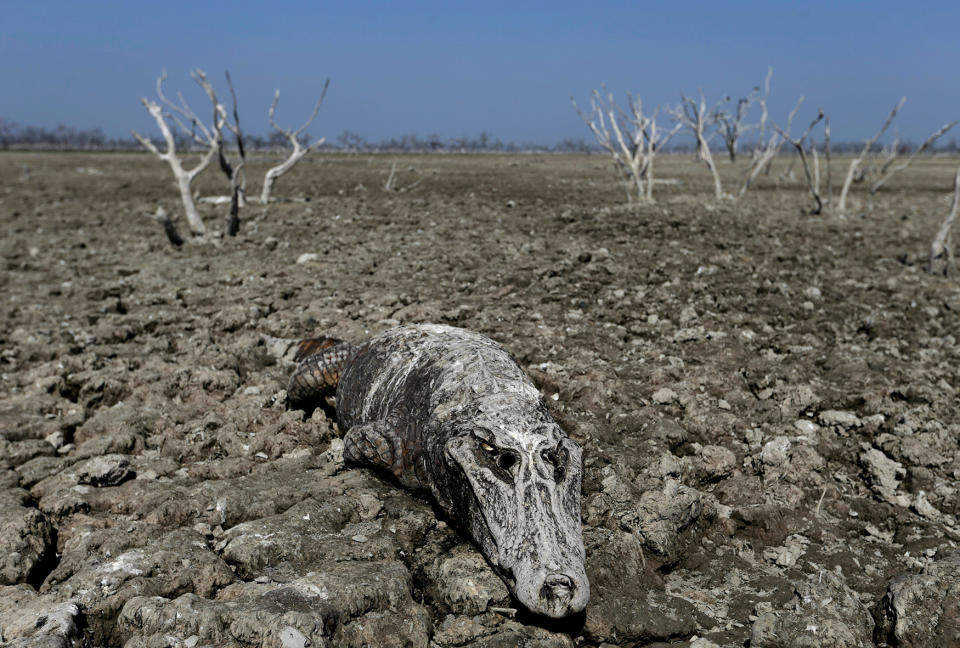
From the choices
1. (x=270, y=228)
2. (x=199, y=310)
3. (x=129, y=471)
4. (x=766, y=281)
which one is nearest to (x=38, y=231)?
(x=270, y=228)

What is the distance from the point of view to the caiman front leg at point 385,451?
4.26 meters

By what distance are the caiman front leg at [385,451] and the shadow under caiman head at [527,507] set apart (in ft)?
1.48

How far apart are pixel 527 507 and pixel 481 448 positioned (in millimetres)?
442

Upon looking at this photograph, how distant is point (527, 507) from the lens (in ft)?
10.9

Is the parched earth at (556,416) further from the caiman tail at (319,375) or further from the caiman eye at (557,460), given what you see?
the caiman eye at (557,460)

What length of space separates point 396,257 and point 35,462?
6.48 meters

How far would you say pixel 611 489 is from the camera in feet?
14.1

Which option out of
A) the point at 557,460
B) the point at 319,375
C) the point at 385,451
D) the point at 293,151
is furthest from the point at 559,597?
the point at 293,151

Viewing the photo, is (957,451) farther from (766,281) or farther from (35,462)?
(35,462)

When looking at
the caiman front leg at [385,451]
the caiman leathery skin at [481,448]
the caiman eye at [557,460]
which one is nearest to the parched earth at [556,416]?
the caiman front leg at [385,451]

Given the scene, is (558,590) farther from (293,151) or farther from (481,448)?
(293,151)

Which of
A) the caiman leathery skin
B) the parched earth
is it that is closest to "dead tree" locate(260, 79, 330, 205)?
the parched earth

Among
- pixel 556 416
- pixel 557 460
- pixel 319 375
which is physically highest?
pixel 557 460

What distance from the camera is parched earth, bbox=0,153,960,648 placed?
3221mm
